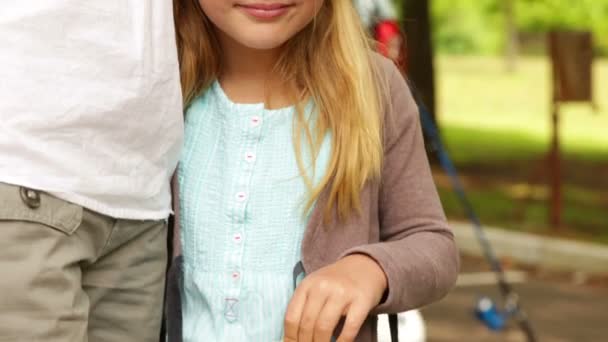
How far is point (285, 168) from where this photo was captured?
191 centimetres

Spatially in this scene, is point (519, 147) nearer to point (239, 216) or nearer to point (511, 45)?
point (511, 45)

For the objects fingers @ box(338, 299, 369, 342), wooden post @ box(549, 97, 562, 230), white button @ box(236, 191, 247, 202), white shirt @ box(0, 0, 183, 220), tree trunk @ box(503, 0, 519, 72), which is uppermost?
white shirt @ box(0, 0, 183, 220)

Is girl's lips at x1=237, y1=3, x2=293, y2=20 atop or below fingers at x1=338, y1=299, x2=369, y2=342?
atop

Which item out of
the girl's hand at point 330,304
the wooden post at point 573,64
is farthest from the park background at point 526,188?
the girl's hand at point 330,304

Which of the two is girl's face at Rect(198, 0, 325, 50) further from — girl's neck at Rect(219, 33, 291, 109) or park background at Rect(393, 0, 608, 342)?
park background at Rect(393, 0, 608, 342)

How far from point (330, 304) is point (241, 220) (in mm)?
354

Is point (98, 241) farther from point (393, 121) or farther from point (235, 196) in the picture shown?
point (393, 121)

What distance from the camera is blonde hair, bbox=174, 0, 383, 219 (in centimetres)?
181

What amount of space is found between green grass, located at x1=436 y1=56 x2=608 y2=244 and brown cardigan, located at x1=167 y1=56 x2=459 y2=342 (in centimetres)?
720

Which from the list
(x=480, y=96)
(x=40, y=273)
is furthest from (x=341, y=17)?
(x=480, y=96)

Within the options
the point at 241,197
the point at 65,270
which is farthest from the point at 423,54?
the point at 65,270

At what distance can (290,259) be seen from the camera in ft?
6.20

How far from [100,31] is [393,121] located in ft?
1.75

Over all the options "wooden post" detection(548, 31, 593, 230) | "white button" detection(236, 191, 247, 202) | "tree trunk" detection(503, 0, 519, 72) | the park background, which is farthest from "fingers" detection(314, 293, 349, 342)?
"tree trunk" detection(503, 0, 519, 72)
